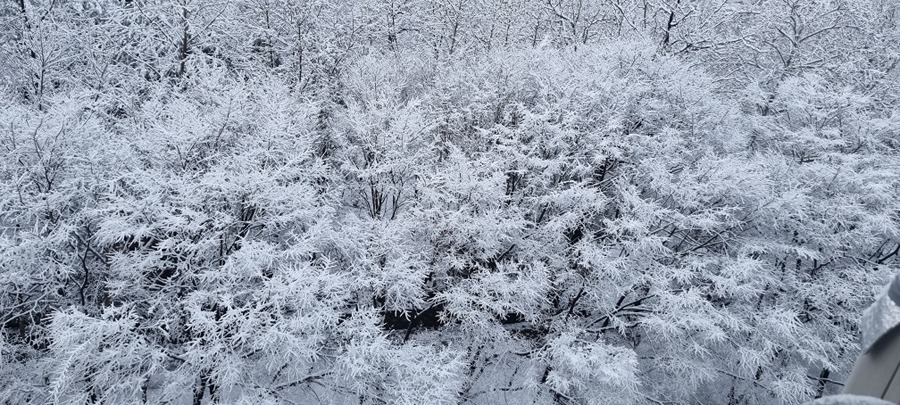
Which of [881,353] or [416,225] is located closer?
[881,353]

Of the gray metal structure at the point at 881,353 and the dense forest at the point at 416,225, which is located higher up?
the gray metal structure at the point at 881,353

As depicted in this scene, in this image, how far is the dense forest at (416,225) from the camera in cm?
1144

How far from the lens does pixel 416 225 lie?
560 inches

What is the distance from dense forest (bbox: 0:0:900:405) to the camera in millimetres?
11438

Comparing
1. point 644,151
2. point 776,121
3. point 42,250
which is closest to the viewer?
point 42,250

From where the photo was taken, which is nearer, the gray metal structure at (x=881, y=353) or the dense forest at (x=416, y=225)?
the gray metal structure at (x=881, y=353)

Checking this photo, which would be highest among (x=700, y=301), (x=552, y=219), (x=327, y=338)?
(x=552, y=219)

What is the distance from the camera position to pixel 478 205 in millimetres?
14289

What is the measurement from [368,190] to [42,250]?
29.8 feet

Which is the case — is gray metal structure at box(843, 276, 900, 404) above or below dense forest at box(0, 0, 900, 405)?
above

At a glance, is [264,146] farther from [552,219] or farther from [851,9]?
[851,9]

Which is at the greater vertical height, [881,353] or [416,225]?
[881,353]

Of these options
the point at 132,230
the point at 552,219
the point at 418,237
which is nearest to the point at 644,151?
the point at 552,219

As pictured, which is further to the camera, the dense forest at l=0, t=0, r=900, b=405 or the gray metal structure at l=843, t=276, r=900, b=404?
the dense forest at l=0, t=0, r=900, b=405
